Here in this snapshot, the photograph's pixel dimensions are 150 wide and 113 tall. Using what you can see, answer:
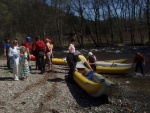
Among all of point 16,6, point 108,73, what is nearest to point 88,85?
point 108,73

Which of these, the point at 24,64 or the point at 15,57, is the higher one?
the point at 15,57

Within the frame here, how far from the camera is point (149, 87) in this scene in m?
13.8

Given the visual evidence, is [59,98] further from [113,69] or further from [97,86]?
[113,69]

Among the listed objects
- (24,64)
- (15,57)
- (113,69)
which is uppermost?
A: (15,57)

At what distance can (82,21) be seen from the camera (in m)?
53.4

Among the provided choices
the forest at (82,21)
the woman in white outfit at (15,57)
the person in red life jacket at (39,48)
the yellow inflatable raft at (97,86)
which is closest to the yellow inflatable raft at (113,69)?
the person in red life jacket at (39,48)

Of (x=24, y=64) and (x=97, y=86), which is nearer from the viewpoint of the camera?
(x=97, y=86)

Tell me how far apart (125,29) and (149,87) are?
Result: 129ft

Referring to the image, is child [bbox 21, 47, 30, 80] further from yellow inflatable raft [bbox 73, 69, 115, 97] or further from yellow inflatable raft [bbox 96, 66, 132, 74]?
yellow inflatable raft [bbox 96, 66, 132, 74]

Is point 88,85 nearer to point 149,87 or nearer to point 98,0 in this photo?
point 149,87

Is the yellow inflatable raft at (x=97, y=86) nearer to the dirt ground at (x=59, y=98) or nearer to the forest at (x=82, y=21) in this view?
the dirt ground at (x=59, y=98)

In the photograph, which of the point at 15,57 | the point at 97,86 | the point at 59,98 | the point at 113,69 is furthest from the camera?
the point at 113,69

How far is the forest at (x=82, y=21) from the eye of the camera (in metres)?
47.7

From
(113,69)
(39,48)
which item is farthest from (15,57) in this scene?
(113,69)
